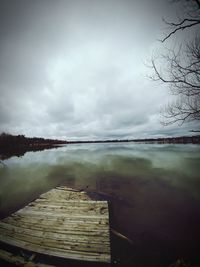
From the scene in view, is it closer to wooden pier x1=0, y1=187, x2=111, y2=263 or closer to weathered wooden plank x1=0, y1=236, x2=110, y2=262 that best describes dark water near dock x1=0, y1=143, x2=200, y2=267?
wooden pier x1=0, y1=187, x2=111, y2=263

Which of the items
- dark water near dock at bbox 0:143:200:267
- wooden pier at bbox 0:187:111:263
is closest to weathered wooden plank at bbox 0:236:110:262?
wooden pier at bbox 0:187:111:263

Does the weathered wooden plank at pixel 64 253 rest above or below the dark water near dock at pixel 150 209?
above

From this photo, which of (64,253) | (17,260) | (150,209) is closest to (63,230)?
(64,253)

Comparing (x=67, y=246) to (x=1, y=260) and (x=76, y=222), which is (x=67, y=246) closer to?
(x=76, y=222)

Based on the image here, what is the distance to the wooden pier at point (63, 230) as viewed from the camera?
4.40 metres

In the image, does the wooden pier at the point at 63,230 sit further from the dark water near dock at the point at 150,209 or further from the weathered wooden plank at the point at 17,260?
the dark water near dock at the point at 150,209

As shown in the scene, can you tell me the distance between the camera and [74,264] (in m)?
4.46

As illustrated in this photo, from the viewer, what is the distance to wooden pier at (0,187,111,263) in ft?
14.4

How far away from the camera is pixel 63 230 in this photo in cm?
537

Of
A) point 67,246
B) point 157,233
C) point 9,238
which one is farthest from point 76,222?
point 157,233

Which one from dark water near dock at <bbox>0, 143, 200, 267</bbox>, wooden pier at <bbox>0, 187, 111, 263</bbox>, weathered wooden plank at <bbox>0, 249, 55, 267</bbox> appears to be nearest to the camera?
weathered wooden plank at <bbox>0, 249, 55, 267</bbox>

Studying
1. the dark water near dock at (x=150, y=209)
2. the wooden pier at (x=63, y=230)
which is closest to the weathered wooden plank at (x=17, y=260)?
the wooden pier at (x=63, y=230)

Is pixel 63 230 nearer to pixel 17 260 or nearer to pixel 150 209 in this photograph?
pixel 17 260

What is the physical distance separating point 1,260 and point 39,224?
59.9 inches
